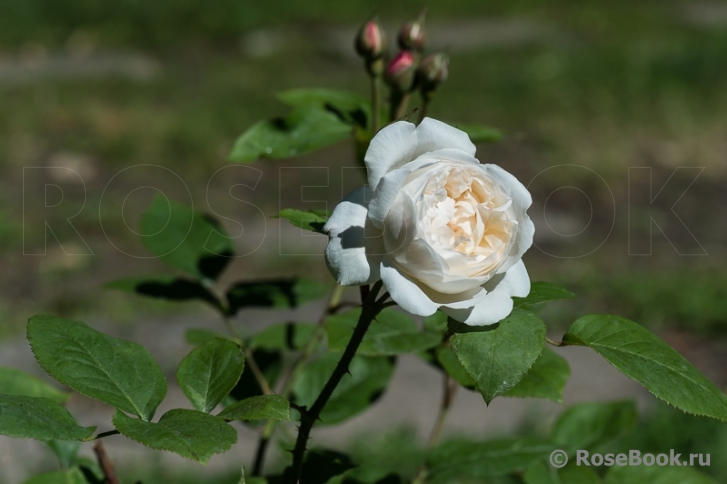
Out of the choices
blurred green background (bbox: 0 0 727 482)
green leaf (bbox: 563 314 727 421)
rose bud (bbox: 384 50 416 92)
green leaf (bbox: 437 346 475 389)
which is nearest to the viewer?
green leaf (bbox: 563 314 727 421)

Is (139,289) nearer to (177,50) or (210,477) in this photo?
(210,477)

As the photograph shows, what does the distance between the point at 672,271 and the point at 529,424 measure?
3.89 feet

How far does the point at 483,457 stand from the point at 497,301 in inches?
16.1

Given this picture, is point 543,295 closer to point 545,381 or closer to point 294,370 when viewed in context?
point 545,381

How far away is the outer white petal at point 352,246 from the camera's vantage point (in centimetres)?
59

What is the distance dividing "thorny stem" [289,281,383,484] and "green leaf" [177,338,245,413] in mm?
71

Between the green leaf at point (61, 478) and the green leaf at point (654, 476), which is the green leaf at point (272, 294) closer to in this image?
the green leaf at point (61, 478)

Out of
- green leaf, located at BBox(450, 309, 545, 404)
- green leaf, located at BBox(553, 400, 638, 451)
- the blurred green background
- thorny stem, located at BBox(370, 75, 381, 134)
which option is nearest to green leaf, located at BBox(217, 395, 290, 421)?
green leaf, located at BBox(450, 309, 545, 404)

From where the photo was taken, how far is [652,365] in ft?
2.08

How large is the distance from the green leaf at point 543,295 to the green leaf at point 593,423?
451mm

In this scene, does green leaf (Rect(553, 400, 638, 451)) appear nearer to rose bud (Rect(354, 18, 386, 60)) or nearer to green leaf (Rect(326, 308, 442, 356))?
green leaf (Rect(326, 308, 442, 356))

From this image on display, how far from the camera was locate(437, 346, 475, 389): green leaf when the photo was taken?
0.79m

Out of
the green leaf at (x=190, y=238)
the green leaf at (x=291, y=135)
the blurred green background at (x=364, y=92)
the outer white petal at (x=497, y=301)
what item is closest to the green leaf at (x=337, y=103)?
the green leaf at (x=291, y=135)

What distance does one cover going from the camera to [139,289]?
104 centimetres
